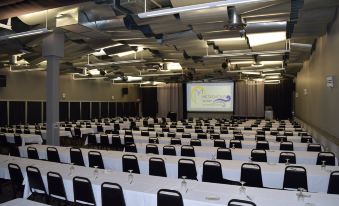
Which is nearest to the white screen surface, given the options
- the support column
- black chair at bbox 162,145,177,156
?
the support column

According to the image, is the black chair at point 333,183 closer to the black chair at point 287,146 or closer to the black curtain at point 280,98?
the black chair at point 287,146

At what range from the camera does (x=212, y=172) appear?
5750 millimetres

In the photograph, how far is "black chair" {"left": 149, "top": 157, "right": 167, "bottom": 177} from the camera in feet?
20.4

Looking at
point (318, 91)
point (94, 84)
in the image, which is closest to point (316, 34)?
point (318, 91)

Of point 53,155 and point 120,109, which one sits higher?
point 120,109

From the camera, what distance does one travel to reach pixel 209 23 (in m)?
7.70

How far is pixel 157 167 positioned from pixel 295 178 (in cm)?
258

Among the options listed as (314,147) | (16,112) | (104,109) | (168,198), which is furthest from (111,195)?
(104,109)

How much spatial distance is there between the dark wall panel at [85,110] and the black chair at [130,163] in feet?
58.8

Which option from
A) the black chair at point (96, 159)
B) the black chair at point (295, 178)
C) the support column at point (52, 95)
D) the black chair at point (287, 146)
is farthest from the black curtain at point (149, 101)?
the black chair at point (295, 178)

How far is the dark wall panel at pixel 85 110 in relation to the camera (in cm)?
2375

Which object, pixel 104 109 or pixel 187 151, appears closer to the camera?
pixel 187 151

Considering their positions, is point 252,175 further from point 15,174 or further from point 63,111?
point 63,111

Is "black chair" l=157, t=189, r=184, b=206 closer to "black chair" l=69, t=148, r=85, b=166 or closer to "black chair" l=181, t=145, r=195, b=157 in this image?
"black chair" l=69, t=148, r=85, b=166
